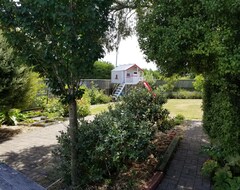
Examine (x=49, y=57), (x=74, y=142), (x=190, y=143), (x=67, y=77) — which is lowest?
(x=190, y=143)

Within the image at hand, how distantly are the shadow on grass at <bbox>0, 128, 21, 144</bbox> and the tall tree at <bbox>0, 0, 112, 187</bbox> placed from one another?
4.94m

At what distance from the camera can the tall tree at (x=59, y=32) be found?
3.00 meters

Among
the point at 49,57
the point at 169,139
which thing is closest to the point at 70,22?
the point at 49,57

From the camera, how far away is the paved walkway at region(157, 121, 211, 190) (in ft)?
13.3

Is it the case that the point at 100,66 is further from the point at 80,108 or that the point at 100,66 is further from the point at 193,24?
the point at 193,24

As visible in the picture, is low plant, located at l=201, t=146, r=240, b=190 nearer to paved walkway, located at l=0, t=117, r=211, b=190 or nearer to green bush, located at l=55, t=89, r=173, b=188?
paved walkway, located at l=0, t=117, r=211, b=190

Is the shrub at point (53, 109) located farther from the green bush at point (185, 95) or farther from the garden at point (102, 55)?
the green bush at point (185, 95)

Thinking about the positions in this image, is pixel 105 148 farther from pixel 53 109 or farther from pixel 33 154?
pixel 53 109

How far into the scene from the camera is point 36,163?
531cm

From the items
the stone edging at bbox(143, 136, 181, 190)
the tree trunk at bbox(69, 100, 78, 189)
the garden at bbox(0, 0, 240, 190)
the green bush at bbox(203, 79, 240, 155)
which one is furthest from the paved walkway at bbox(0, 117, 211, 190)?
the green bush at bbox(203, 79, 240, 155)

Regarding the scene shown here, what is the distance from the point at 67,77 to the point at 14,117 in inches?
263

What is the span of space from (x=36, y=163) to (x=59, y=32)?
11.4ft

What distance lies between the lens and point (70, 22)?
9.87 feet

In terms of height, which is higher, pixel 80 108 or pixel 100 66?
pixel 100 66
